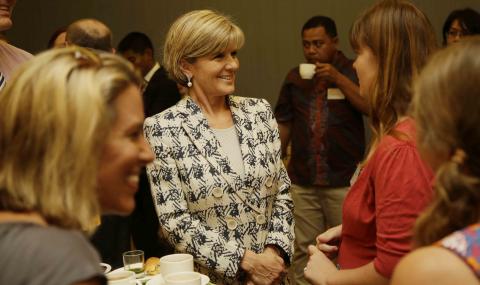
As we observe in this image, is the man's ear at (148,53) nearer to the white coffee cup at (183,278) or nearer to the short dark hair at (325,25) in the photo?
the short dark hair at (325,25)

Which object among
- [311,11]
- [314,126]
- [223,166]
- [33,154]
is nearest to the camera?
[33,154]

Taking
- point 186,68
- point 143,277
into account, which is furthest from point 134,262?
point 186,68

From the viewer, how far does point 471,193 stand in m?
1.16

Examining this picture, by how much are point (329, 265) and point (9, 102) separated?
46.5 inches

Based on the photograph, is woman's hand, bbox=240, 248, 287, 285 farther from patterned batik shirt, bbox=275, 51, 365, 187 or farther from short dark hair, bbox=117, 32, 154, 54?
short dark hair, bbox=117, 32, 154, 54

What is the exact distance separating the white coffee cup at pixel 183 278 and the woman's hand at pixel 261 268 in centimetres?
49

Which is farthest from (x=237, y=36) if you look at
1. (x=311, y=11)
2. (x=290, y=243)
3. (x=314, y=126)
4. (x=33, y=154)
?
(x=311, y=11)

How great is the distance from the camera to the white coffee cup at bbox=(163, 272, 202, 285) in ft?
5.74

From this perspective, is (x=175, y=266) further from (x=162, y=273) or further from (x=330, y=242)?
(x=330, y=242)

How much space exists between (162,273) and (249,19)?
407 centimetres

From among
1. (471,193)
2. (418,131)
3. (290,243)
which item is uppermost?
(418,131)

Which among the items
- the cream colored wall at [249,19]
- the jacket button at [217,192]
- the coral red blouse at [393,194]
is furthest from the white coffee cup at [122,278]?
the cream colored wall at [249,19]

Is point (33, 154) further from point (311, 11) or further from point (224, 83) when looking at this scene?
point (311, 11)

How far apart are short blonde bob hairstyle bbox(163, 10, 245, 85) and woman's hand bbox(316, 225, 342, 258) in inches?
33.4
